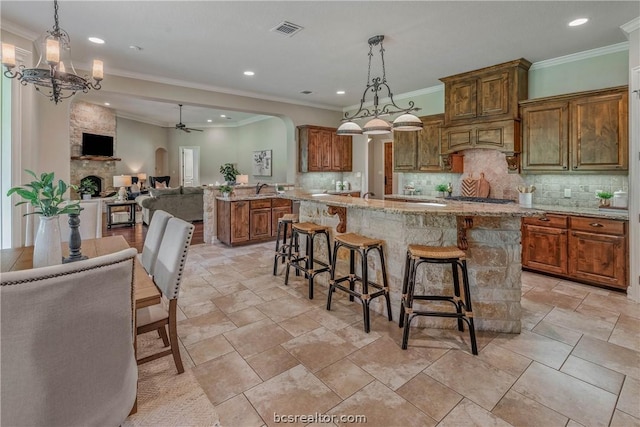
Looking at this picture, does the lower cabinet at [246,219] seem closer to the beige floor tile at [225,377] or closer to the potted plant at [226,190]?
the potted plant at [226,190]

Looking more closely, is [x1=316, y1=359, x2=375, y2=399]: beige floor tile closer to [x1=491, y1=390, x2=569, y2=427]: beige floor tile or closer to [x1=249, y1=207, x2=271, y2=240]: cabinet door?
[x1=491, y1=390, x2=569, y2=427]: beige floor tile

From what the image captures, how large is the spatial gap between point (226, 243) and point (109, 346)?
5.00 m

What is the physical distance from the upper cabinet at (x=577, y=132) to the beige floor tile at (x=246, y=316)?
412cm

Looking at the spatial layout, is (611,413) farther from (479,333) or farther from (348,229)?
(348,229)

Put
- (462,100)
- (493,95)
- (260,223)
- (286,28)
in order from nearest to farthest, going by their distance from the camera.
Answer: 1. (286,28)
2. (493,95)
3. (462,100)
4. (260,223)

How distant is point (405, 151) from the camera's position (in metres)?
6.14

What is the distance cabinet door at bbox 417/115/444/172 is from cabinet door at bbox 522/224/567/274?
1.86 m

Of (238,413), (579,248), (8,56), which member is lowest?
(238,413)

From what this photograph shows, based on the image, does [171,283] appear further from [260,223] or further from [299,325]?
[260,223]

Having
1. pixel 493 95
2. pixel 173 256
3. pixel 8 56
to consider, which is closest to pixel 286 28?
pixel 8 56

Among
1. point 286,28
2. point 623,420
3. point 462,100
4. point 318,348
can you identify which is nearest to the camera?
point 623,420

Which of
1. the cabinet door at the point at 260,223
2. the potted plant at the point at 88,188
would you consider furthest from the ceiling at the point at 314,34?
the cabinet door at the point at 260,223

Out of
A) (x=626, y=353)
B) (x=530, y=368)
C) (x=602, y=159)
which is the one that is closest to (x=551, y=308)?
(x=626, y=353)

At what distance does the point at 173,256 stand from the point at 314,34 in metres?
2.91
